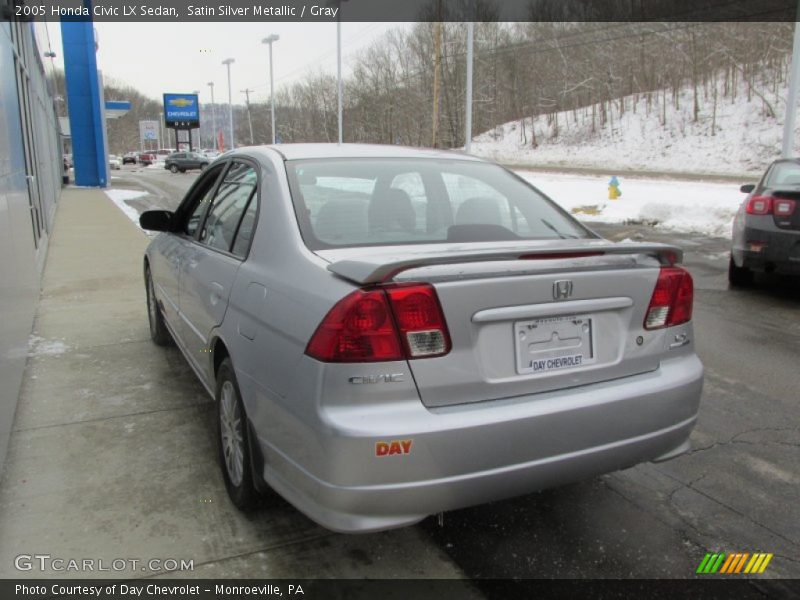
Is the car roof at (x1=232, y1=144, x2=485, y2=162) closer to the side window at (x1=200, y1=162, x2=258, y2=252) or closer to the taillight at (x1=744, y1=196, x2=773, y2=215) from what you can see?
the side window at (x1=200, y1=162, x2=258, y2=252)

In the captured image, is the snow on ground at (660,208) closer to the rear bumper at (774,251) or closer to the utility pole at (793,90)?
the utility pole at (793,90)

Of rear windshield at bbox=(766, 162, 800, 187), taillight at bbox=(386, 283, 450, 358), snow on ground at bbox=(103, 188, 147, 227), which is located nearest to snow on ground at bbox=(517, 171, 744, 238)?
rear windshield at bbox=(766, 162, 800, 187)

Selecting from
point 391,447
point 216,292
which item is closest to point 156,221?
point 216,292

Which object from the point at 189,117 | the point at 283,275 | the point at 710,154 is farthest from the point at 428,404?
the point at 189,117

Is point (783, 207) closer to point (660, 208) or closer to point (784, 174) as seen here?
point (784, 174)

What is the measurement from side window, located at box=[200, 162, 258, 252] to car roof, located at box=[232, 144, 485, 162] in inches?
5.3

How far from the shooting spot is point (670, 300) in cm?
269

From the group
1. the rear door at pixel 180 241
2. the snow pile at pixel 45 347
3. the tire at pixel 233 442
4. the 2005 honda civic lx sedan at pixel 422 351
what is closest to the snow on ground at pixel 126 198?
the snow pile at pixel 45 347

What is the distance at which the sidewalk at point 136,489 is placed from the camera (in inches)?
103

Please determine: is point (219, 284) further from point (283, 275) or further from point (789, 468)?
point (789, 468)

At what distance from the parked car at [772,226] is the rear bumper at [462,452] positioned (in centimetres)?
508

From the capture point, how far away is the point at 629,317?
8.39 feet

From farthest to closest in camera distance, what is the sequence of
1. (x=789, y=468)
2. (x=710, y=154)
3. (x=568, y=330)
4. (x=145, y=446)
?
(x=710, y=154), (x=145, y=446), (x=789, y=468), (x=568, y=330)

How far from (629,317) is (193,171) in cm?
5433
